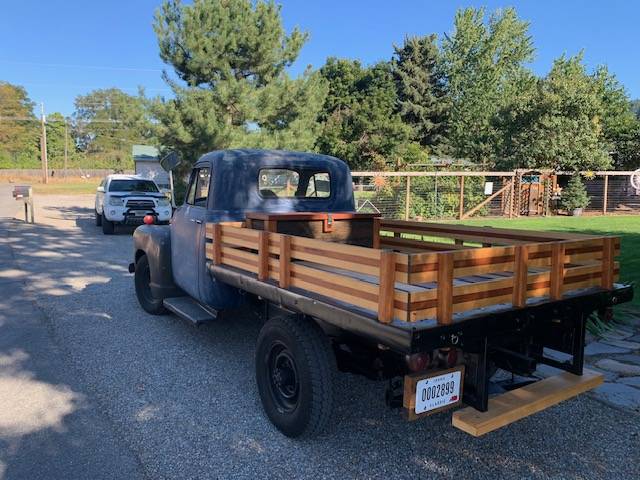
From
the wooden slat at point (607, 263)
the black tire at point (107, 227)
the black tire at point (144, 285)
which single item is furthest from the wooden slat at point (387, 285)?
the black tire at point (107, 227)

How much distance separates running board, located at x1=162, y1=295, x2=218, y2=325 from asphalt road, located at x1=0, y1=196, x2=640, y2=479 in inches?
17.7

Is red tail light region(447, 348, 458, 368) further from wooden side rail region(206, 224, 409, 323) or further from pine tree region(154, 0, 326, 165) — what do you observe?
pine tree region(154, 0, 326, 165)

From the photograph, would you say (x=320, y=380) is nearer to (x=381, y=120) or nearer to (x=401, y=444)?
(x=401, y=444)

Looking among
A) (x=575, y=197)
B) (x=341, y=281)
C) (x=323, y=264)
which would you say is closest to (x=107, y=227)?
(x=323, y=264)

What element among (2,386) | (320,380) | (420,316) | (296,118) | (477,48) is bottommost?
(2,386)

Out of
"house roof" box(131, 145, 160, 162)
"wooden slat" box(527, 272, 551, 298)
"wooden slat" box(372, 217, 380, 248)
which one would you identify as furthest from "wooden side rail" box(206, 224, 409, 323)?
"house roof" box(131, 145, 160, 162)

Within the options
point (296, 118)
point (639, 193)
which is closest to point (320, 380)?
point (296, 118)

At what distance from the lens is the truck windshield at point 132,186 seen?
16.6 metres

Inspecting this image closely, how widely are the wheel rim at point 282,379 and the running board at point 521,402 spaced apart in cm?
110

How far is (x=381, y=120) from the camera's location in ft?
123

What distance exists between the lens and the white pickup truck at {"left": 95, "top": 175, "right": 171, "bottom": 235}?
1540 cm

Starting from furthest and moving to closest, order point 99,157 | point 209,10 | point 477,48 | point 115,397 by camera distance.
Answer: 1. point 99,157
2. point 477,48
3. point 209,10
4. point 115,397

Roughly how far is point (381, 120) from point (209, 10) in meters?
22.0

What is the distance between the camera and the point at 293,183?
539 centimetres
